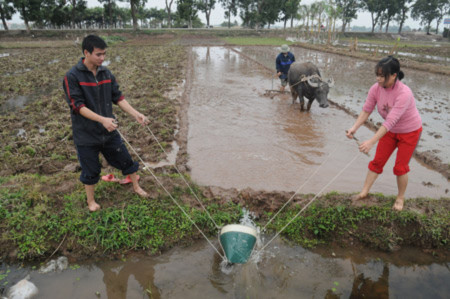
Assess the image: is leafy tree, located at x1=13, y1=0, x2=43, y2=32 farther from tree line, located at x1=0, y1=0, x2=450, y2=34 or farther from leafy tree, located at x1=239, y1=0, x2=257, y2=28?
leafy tree, located at x1=239, y1=0, x2=257, y2=28

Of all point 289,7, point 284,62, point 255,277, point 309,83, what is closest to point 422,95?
point 284,62

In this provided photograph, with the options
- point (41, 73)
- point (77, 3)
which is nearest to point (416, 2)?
point (77, 3)

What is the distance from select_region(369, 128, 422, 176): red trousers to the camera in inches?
124

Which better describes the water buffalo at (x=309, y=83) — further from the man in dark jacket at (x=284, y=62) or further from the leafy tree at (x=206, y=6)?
the leafy tree at (x=206, y=6)

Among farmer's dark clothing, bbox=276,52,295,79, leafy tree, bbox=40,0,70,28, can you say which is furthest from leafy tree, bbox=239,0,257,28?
farmer's dark clothing, bbox=276,52,295,79

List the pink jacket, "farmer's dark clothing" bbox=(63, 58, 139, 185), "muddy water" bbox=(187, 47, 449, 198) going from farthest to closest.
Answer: "muddy water" bbox=(187, 47, 449, 198), the pink jacket, "farmer's dark clothing" bbox=(63, 58, 139, 185)

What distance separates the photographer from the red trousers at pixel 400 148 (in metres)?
3.15

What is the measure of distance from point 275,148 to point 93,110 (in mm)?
3625

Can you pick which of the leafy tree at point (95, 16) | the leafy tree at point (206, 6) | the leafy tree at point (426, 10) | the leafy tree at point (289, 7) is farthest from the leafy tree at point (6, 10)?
the leafy tree at point (426, 10)

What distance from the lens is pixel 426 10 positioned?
61.2 m

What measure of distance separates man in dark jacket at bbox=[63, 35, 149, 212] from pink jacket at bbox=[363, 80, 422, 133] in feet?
8.64

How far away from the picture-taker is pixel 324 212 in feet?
11.8

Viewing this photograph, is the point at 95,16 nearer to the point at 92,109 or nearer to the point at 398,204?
the point at 92,109

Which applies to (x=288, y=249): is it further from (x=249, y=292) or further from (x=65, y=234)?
(x=65, y=234)
